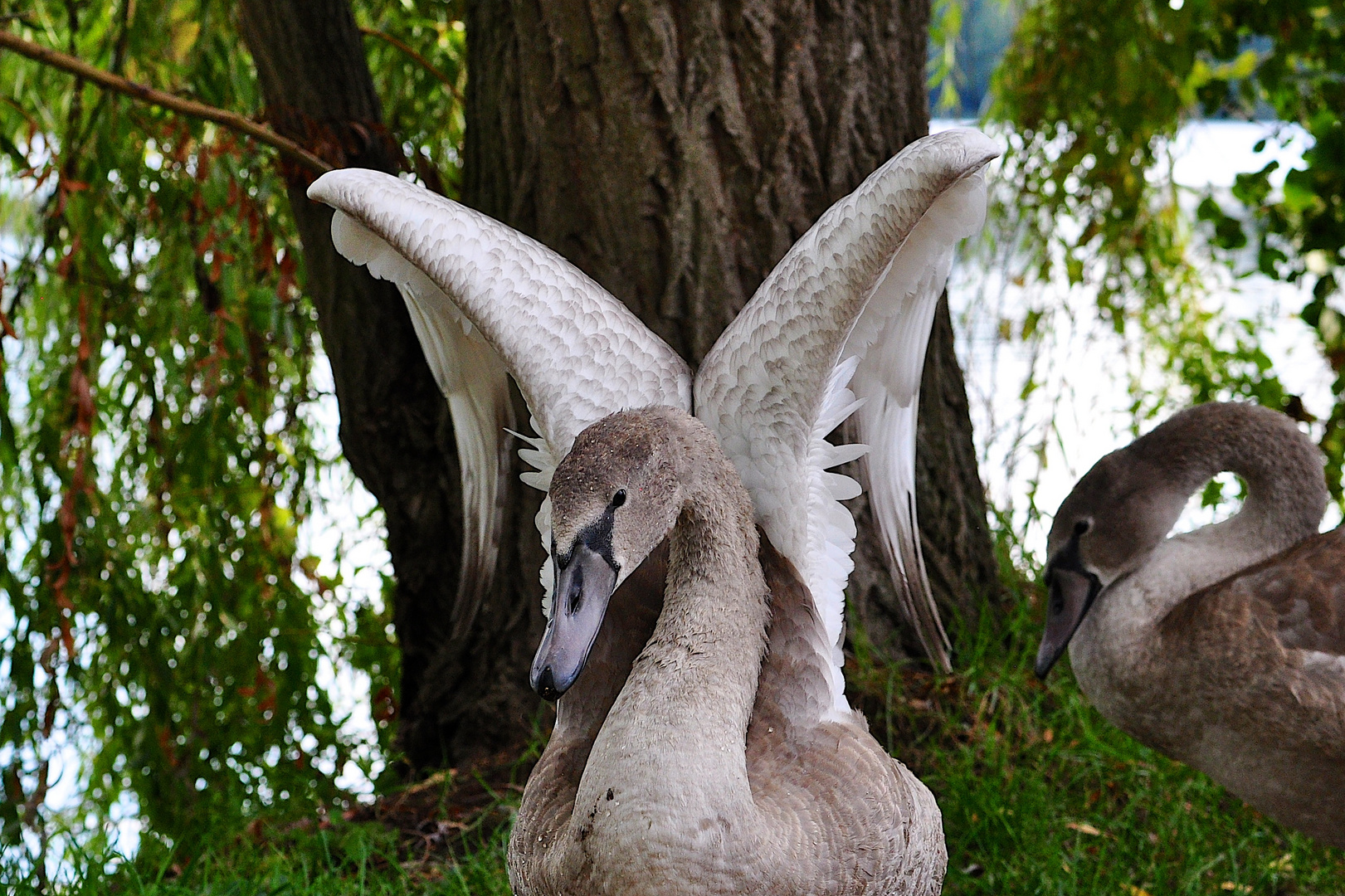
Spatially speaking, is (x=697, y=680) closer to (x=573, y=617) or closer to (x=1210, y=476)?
(x=573, y=617)

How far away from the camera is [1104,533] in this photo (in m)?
2.74

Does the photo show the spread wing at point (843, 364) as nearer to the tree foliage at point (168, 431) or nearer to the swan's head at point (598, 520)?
the swan's head at point (598, 520)

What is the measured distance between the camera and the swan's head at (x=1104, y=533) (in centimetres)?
272

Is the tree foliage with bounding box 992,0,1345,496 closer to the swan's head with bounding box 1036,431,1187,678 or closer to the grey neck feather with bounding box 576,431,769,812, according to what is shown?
the swan's head with bounding box 1036,431,1187,678

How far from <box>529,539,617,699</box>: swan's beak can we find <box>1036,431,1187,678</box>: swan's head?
1340mm

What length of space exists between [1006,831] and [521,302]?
1.64 metres

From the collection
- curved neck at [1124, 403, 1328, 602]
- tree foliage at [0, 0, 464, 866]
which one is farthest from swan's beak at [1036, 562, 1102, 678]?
tree foliage at [0, 0, 464, 866]

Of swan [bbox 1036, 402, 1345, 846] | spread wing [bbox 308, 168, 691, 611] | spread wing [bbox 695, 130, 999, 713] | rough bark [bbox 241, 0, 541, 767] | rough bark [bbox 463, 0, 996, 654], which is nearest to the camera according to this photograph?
spread wing [bbox 695, 130, 999, 713]

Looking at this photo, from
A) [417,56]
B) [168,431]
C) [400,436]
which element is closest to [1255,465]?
[400,436]

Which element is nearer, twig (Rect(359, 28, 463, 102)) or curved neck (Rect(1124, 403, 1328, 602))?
curved neck (Rect(1124, 403, 1328, 602))

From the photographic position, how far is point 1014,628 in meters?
3.41

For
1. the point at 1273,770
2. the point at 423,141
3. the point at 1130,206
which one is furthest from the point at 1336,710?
the point at 423,141

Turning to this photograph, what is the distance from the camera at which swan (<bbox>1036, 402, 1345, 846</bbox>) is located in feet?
7.74

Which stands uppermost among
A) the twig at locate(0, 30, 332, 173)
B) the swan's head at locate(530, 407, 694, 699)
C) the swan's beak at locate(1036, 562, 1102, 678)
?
the twig at locate(0, 30, 332, 173)
